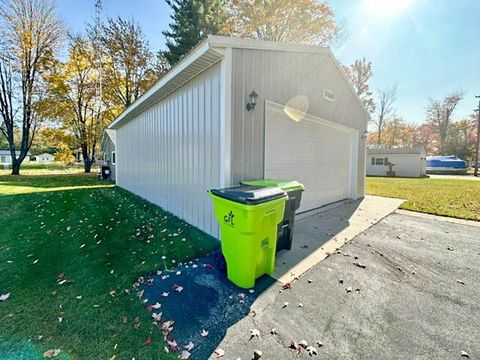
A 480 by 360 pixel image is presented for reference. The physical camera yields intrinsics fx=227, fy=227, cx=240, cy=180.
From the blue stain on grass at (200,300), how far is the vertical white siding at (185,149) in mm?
1284

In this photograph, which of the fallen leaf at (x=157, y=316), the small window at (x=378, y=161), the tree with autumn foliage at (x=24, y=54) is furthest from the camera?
the small window at (x=378, y=161)

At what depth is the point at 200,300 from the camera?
247cm

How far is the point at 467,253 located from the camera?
12.0 feet

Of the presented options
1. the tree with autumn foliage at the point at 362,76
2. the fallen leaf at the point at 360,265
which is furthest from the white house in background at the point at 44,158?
the fallen leaf at the point at 360,265

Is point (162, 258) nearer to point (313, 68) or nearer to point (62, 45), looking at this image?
point (313, 68)

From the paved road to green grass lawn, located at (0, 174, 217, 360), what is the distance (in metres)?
1.03

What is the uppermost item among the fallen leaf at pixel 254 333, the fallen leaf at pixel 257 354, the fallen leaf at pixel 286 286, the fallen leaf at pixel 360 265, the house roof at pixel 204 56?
the house roof at pixel 204 56

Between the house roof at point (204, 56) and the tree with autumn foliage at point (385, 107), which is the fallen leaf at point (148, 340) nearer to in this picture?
the house roof at point (204, 56)

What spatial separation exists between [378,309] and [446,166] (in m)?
33.6

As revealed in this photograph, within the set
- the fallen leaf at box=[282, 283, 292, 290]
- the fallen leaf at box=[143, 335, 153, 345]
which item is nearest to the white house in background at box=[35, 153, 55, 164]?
the fallen leaf at box=[143, 335, 153, 345]

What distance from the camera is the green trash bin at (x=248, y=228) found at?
2428 mm

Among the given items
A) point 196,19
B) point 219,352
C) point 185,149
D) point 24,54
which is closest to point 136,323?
point 219,352

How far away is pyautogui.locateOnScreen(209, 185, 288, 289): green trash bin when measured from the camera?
7.97ft

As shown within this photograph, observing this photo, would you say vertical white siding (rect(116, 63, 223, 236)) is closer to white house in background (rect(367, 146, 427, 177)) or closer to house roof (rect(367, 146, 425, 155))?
white house in background (rect(367, 146, 427, 177))
